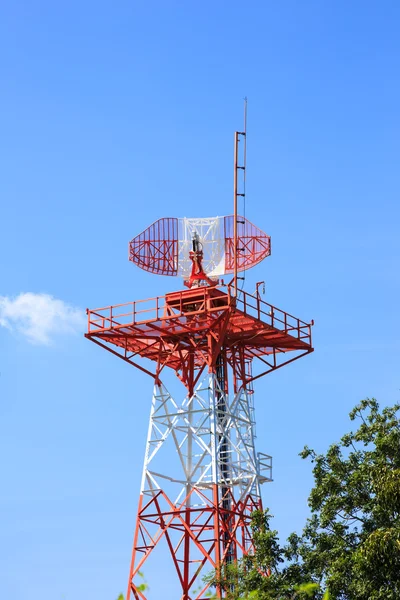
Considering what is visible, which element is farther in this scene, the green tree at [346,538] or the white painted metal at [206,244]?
→ the white painted metal at [206,244]

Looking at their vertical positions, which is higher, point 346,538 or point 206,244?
point 206,244

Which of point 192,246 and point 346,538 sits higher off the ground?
point 192,246

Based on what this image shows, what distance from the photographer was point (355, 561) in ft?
138

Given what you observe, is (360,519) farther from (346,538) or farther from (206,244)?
(206,244)

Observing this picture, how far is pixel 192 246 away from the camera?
55188mm

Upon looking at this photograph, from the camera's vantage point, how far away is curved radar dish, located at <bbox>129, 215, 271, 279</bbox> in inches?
2119

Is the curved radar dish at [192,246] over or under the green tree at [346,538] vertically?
over

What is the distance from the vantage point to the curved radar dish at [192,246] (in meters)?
53.8

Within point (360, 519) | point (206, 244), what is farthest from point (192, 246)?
point (360, 519)

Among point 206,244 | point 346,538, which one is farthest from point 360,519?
point 206,244

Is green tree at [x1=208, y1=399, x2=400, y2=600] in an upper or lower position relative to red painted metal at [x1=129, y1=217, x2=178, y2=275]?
lower

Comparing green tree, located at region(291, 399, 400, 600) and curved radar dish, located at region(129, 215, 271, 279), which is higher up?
curved radar dish, located at region(129, 215, 271, 279)

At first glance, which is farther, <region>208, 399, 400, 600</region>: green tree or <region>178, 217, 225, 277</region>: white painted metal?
<region>178, 217, 225, 277</region>: white painted metal

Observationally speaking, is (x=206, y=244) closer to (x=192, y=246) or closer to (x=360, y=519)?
(x=192, y=246)
